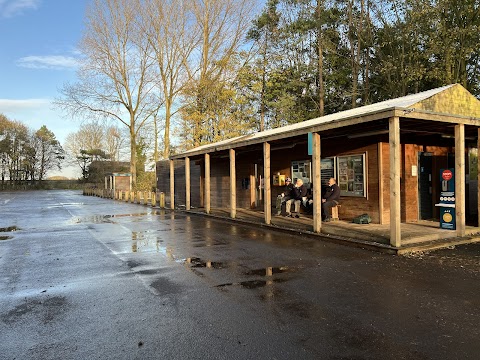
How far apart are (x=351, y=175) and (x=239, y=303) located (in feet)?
26.6

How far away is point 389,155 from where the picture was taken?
9.04 metres

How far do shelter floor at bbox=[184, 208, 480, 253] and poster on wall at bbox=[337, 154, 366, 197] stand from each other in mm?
1034

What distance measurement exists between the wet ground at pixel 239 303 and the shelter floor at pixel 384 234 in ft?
1.40

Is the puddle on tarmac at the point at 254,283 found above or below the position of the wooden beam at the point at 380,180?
below

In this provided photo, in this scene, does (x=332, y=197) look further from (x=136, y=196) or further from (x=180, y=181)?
(x=136, y=196)

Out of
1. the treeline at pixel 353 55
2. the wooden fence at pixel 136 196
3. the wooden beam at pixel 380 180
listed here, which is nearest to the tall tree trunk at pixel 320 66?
the treeline at pixel 353 55

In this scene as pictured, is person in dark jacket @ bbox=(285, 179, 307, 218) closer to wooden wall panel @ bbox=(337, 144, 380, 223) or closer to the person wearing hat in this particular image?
the person wearing hat

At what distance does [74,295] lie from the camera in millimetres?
5000

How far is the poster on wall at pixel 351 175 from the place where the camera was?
11.3 metres

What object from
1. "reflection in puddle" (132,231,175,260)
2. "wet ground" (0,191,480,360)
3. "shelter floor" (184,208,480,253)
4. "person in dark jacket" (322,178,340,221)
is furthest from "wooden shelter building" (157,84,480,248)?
"reflection in puddle" (132,231,175,260)

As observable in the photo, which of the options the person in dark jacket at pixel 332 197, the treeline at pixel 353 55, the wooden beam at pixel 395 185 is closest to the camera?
the wooden beam at pixel 395 185

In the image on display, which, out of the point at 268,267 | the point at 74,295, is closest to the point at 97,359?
the point at 74,295

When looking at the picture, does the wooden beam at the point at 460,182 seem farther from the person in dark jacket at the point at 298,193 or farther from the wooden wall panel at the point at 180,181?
the wooden wall panel at the point at 180,181

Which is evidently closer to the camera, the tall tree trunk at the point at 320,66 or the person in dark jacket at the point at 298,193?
the person in dark jacket at the point at 298,193
